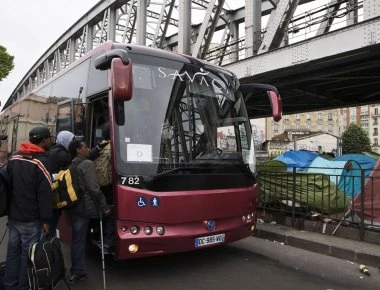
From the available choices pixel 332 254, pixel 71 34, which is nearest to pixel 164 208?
pixel 332 254

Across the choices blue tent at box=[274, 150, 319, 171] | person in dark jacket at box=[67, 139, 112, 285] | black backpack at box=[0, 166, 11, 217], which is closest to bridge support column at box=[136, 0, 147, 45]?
blue tent at box=[274, 150, 319, 171]

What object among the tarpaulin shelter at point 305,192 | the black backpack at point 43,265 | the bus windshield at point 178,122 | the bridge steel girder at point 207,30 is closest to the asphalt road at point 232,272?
the black backpack at point 43,265

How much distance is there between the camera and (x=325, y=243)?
23.2ft

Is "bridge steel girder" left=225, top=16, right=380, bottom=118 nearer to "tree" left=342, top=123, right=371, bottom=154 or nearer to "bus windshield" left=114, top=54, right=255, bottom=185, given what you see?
"bus windshield" left=114, top=54, right=255, bottom=185

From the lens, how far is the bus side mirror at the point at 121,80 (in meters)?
4.88

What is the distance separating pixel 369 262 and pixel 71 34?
22044mm

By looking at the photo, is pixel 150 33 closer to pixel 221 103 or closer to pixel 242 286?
pixel 221 103

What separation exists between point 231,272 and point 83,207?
221cm

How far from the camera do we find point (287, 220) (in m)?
8.70

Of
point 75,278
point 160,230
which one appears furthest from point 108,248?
point 160,230

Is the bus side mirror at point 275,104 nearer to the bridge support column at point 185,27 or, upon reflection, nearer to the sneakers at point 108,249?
the sneakers at point 108,249

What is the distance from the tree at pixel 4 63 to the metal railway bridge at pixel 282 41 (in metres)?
3.66

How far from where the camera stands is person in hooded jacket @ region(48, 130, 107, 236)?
→ 16.8 ft

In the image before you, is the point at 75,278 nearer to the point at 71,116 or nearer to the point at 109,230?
the point at 109,230
